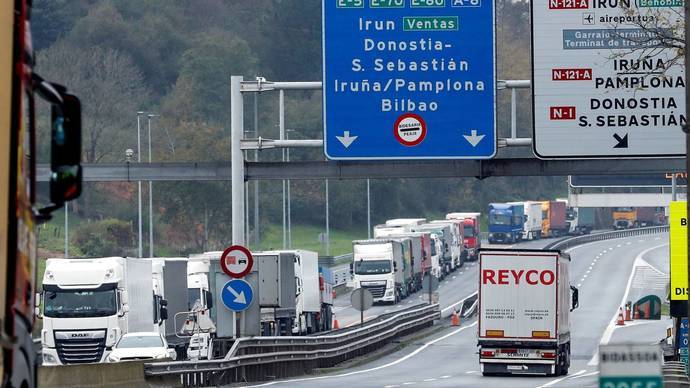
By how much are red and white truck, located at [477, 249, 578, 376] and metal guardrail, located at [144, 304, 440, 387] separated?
4544 mm

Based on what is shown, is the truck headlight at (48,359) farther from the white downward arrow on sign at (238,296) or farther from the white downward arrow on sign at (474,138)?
the white downward arrow on sign at (474,138)

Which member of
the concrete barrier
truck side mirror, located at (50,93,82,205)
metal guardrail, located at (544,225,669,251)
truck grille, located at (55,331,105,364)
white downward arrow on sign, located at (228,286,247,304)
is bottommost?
metal guardrail, located at (544,225,669,251)

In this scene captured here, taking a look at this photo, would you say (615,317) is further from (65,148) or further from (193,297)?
(65,148)

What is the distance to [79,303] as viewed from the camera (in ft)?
128

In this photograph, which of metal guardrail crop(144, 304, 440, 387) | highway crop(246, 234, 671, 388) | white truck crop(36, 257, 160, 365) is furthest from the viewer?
white truck crop(36, 257, 160, 365)

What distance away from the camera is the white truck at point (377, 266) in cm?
7838

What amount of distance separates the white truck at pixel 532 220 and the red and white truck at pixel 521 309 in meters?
75.2

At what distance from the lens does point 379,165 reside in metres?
27.8

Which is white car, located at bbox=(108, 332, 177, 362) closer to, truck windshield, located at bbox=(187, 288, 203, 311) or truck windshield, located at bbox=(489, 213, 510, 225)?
truck windshield, located at bbox=(187, 288, 203, 311)

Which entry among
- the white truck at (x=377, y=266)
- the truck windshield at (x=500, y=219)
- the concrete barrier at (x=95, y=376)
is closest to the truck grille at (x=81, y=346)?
the concrete barrier at (x=95, y=376)

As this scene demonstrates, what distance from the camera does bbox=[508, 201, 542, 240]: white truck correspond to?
380 ft

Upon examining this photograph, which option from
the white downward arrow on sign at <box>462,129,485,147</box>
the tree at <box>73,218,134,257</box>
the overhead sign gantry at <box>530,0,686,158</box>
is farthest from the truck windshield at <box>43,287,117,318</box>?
the tree at <box>73,218,134,257</box>

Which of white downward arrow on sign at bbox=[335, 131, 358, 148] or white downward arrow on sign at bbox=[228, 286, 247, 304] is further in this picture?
white downward arrow on sign at bbox=[228, 286, 247, 304]

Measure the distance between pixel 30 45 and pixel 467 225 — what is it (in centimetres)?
9620
